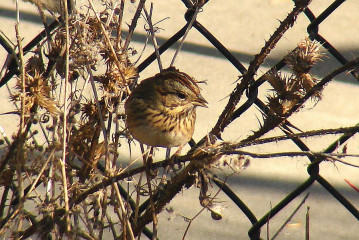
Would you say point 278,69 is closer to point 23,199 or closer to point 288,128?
point 288,128

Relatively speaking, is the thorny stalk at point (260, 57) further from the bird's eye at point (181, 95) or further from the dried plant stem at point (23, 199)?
the bird's eye at point (181, 95)

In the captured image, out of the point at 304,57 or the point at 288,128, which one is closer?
the point at 304,57

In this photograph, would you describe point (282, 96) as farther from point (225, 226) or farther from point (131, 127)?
point (225, 226)

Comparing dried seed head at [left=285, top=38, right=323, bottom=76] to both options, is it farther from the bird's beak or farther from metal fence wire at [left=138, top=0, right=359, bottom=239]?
the bird's beak

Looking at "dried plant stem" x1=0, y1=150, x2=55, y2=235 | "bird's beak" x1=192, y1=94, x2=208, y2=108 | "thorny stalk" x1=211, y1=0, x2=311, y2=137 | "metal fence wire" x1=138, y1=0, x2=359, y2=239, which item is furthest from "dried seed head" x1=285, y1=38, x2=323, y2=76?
"bird's beak" x1=192, y1=94, x2=208, y2=108

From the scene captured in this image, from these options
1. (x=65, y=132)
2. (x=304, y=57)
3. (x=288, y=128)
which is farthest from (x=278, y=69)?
(x=65, y=132)

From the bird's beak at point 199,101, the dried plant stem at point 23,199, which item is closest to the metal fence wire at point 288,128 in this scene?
the bird's beak at point 199,101

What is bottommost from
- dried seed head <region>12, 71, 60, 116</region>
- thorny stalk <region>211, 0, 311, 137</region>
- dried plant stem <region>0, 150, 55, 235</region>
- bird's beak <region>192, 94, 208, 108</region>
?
dried plant stem <region>0, 150, 55, 235</region>

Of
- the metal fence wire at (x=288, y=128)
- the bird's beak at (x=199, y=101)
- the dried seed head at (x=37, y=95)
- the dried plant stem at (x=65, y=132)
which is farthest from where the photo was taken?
the bird's beak at (x=199, y=101)

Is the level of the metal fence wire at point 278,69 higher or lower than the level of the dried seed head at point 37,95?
higher

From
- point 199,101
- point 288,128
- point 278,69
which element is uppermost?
point 199,101

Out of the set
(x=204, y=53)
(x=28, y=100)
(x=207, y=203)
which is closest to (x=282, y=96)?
(x=207, y=203)

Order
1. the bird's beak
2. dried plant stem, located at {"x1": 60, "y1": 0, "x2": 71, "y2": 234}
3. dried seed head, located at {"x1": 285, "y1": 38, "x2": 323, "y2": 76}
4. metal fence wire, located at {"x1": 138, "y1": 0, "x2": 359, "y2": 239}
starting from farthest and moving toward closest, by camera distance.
A: the bird's beak
metal fence wire, located at {"x1": 138, "y1": 0, "x2": 359, "y2": 239}
dried plant stem, located at {"x1": 60, "y1": 0, "x2": 71, "y2": 234}
dried seed head, located at {"x1": 285, "y1": 38, "x2": 323, "y2": 76}
